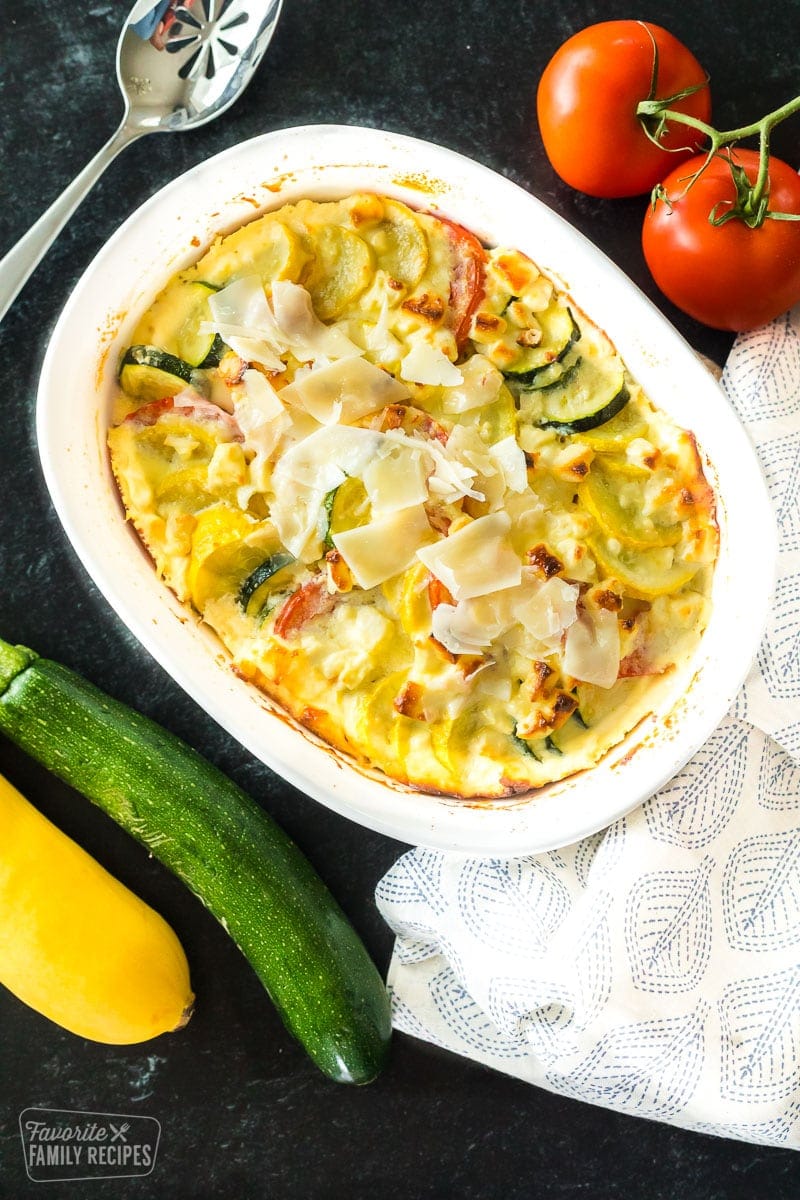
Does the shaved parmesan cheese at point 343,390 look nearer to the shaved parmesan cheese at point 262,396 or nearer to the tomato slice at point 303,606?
the shaved parmesan cheese at point 262,396

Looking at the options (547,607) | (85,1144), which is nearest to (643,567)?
(547,607)

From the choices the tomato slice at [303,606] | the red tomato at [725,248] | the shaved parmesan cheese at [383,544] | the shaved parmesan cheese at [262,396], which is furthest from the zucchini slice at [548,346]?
the tomato slice at [303,606]

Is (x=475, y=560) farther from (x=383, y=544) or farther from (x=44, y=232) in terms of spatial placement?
(x=44, y=232)

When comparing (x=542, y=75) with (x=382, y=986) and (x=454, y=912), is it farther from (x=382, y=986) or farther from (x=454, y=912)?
(x=382, y=986)

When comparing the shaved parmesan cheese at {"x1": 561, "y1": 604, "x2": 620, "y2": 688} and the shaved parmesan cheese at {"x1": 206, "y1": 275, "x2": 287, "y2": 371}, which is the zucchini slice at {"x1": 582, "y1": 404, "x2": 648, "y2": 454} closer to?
the shaved parmesan cheese at {"x1": 561, "y1": 604, "x2": 620, "y2": 688}

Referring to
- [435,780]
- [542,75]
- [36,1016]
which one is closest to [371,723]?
[435,780]
